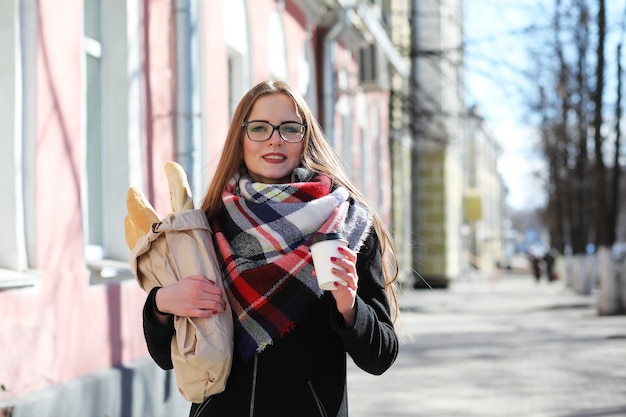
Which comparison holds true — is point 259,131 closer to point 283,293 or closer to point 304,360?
point 283,293

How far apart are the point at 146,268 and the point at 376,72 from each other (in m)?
16.0

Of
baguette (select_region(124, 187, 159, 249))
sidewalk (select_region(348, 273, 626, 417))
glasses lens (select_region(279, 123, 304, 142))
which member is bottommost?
sidewalk (select_region(348, 273, 626, 417))

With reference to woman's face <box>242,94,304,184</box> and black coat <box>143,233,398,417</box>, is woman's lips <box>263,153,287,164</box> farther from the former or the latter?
black coat <box>143,233,398,417</box>

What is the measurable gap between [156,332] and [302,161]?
0.60 meters

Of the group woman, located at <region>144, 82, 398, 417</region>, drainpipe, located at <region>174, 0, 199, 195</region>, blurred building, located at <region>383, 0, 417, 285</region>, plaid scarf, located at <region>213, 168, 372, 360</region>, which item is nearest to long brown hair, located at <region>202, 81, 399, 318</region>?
woman, located at <region>144, 82, 398, 417</region>

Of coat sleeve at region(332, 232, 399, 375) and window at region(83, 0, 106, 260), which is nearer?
coat sleeve at region(332, 232, 399, 375)

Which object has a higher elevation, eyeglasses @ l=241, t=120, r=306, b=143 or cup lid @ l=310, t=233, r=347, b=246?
eyeglasses @ l=241, t=120, r=306, b=143

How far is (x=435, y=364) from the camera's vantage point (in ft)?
41.1

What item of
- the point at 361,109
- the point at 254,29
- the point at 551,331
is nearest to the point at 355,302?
the point at 254,29

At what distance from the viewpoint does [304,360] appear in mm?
2836

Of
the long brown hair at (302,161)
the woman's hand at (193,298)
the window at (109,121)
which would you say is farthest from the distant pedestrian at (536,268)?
the woman's hand at (193,298)

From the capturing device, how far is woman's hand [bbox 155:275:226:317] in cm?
270

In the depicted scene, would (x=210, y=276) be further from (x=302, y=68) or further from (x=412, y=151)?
(x=412, y=151)

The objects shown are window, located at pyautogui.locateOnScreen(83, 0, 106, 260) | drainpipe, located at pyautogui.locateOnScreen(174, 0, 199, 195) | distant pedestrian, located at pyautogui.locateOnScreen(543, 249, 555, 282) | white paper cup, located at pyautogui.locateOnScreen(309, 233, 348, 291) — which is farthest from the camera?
distant pedestrian, located at pyautogui.locateOnScreen(543, 249, 555, 282)
